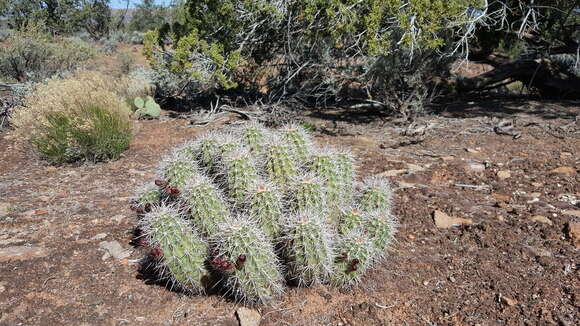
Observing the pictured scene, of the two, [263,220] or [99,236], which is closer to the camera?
[263,220]

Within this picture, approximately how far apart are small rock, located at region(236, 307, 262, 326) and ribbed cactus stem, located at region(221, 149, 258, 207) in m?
0.58

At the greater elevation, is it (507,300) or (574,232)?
(574,232)

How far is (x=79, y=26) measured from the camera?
2377cm

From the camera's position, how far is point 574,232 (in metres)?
2.94

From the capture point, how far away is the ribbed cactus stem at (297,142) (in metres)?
2.88

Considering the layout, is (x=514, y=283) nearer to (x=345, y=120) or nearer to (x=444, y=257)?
(x=444, y=257)

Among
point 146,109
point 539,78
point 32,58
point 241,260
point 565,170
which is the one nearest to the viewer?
point 241,260

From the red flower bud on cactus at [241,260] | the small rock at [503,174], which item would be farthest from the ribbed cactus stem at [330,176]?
the small rock at [503,174]

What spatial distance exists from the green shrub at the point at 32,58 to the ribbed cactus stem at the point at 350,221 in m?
9.00

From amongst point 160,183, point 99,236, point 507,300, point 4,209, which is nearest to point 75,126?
point 4,209

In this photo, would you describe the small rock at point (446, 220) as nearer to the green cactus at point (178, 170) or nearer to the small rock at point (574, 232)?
the small rock at point (574, 232)

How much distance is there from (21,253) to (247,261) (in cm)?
→ 180

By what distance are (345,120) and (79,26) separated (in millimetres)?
21526

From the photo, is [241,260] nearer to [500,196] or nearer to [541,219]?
[541,219]
